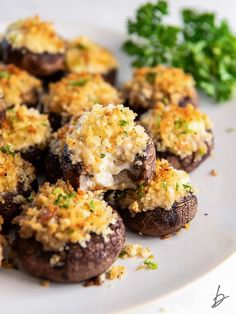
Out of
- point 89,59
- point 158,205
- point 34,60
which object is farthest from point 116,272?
point 89,59

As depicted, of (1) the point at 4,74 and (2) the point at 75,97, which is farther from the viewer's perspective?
(1) the point at 4,74

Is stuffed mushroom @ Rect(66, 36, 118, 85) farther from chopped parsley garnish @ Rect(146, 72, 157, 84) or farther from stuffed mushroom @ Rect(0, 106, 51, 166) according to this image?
stuffed mushroom @ Rect(0, 106, 51, 166)

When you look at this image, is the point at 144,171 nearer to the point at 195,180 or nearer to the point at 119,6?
the point at 195,180

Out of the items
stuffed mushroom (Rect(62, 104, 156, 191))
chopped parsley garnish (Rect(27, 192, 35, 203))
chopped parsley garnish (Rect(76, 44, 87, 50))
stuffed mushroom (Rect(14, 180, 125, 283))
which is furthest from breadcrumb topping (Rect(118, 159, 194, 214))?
chopped parsley garnish (Rect(76, 44, 87, 50))

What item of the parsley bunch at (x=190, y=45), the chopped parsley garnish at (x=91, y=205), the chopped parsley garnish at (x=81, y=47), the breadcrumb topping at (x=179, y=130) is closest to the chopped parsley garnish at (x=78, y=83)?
the breadcrumb topping at (x=179, y=130)

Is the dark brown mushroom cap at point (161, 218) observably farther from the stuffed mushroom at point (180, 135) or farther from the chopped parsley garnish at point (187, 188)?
the stuffed mushroom at point (180, 135)

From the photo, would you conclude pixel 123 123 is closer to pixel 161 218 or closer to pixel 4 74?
pixel 161 218
